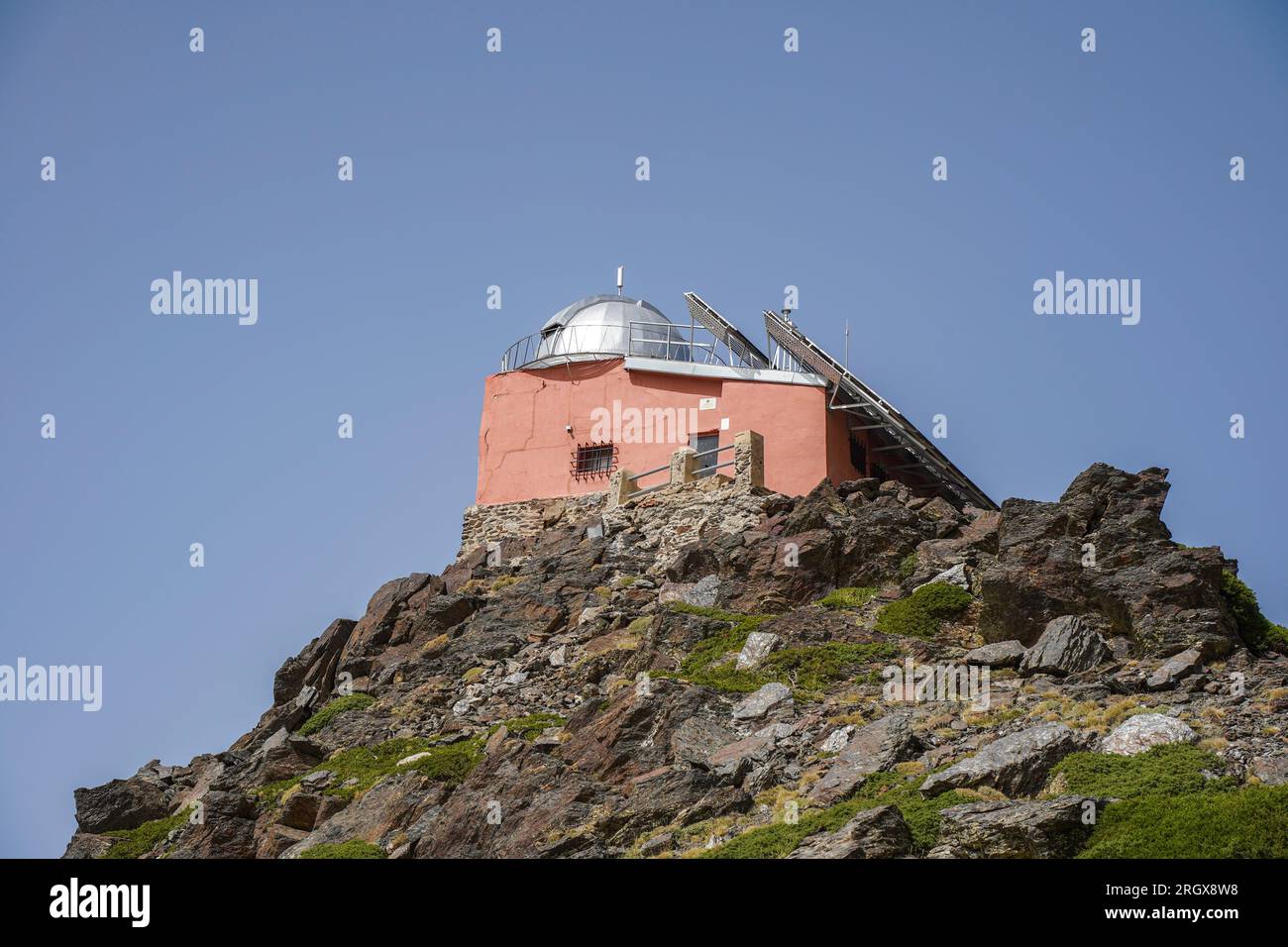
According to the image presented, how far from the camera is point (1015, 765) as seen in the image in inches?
770

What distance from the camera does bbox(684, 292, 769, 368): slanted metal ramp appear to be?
4138 centimetres

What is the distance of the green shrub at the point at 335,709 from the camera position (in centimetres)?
3231

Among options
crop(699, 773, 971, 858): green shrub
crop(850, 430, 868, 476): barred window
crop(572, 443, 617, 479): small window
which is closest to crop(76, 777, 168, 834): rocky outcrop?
crop(572, 443, 617, 479): small window

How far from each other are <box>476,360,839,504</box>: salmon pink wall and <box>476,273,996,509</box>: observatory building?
37 millimetres

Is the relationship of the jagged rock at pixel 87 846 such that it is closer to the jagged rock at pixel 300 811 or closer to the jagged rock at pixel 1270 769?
the jagged rock at pixel 300 811

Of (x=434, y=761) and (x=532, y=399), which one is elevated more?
(x=532, y=399)

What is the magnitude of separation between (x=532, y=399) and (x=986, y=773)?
25.8m

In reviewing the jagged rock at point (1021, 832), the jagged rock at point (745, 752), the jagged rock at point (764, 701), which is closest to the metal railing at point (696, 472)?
the jagged rock at point (764, 701)

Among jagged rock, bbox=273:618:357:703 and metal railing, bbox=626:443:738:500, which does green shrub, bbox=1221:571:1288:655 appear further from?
jagged rock, bbox=273:618:357:703

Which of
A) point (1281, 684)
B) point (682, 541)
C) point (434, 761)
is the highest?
point (682, 541)

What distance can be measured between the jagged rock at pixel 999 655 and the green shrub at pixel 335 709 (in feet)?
47.4
